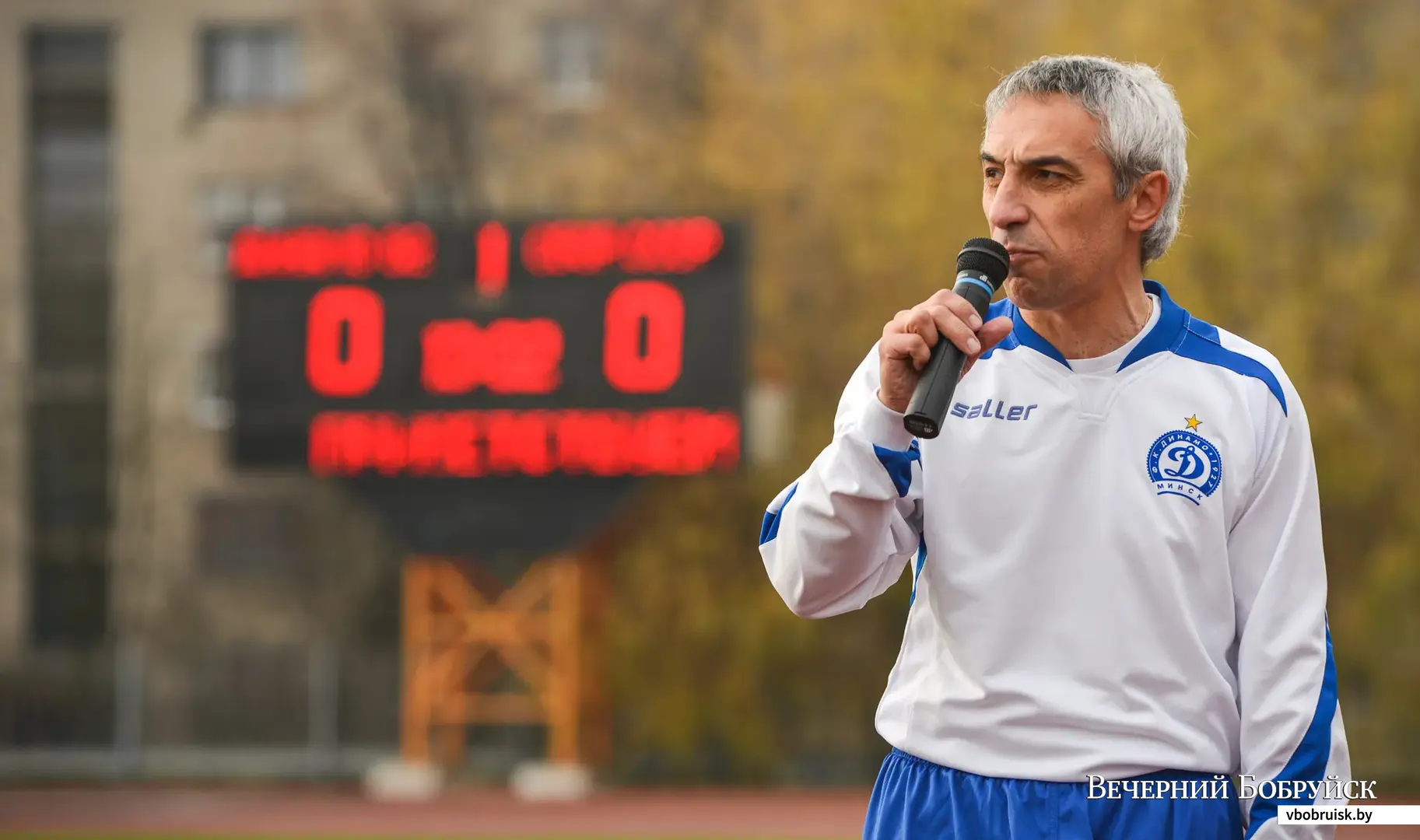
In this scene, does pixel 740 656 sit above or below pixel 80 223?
below

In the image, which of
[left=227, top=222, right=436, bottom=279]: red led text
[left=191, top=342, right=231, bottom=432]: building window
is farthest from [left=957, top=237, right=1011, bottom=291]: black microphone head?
[left=191, top=342, right=231, bottom=432]: building window

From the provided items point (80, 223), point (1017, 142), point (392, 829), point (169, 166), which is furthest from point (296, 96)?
point (1017, 142)

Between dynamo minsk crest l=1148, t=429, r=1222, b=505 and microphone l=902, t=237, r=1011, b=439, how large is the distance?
1.05 ft

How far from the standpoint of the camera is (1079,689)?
2.41 m

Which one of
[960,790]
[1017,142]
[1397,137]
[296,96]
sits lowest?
[960,790]

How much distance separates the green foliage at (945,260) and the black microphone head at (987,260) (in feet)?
43.1

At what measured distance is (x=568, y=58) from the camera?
76.7 feet

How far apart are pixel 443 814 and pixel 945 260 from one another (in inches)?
250

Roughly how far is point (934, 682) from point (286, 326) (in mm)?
11796

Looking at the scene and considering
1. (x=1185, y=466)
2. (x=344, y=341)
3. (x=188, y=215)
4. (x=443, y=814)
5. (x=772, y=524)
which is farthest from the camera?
(x=188, y=215)

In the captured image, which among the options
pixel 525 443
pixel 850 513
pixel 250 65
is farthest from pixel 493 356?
pixel 250 65

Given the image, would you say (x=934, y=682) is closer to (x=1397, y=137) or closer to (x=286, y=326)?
(x=286, y=326)

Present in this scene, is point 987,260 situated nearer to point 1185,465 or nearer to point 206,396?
point 1185,465

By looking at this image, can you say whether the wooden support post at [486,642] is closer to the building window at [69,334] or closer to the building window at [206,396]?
the building window at [206,396]
